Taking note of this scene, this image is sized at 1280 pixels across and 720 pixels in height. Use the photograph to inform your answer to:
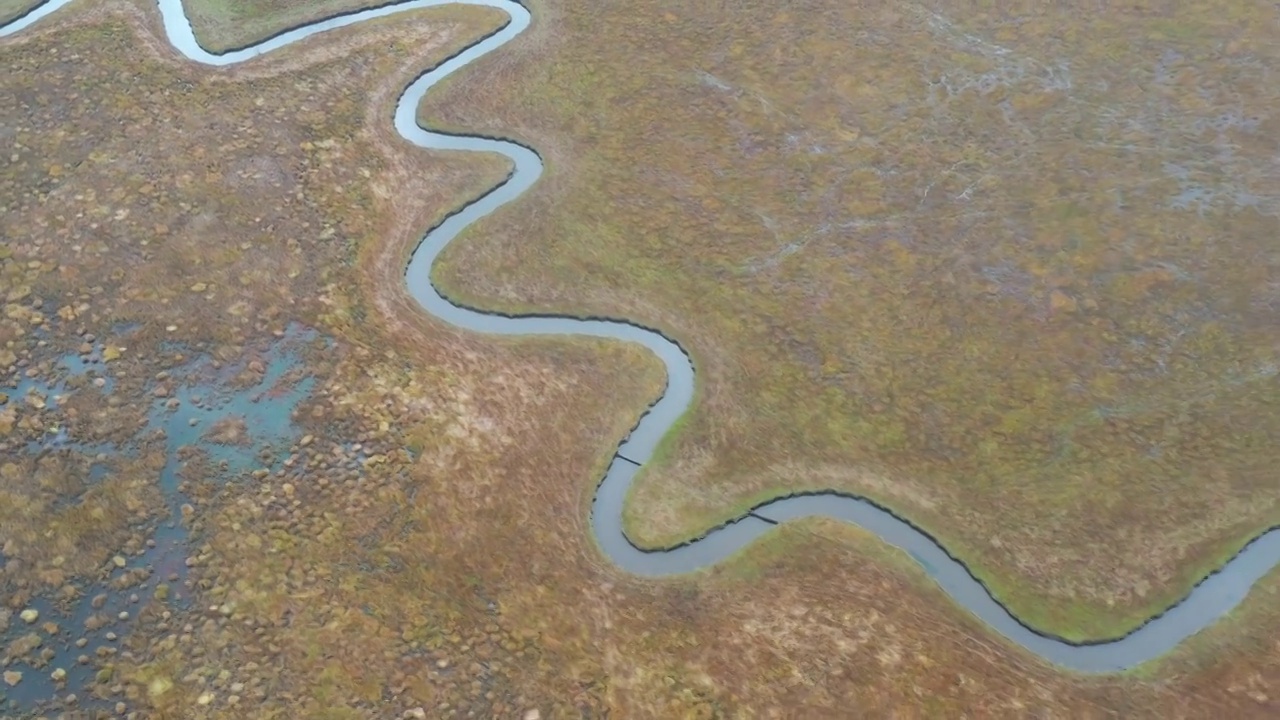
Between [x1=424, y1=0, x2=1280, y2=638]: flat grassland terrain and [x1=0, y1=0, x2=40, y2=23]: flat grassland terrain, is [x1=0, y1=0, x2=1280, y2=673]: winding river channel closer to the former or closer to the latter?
[x1=424, y1=0, x2=1280, y2=638]: flat grassland terrain

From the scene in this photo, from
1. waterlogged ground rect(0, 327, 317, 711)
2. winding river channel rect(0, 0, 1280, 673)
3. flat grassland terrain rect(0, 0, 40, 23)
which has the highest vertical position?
flat grassland terrain rect(0, 0, 40, 23)

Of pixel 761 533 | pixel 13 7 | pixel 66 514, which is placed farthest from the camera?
pixel 13 7

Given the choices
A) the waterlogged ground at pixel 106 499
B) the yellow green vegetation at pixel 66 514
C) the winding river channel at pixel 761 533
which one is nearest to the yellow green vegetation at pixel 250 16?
the winding river channel at pixel 761 533

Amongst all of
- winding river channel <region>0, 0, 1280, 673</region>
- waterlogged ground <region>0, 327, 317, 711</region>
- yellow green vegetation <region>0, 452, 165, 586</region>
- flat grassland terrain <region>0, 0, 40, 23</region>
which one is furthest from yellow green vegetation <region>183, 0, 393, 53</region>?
yellow green vegetation <region>0, 452, 165, 586</region>

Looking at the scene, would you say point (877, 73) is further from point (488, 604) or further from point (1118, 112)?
point (488, 604)

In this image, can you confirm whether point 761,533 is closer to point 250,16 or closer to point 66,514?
point 66,514

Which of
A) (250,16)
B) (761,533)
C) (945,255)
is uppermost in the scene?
(250,16)

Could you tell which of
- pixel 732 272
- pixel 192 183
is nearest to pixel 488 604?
pixel 732 272

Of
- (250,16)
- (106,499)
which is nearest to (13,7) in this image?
(250,16)

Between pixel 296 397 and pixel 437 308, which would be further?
pixel 437 308
